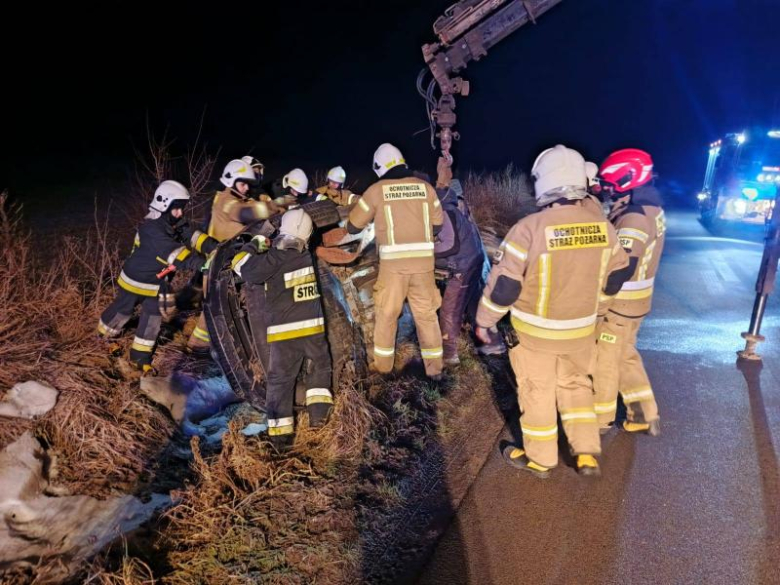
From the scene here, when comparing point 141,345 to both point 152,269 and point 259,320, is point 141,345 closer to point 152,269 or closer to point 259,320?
point 152,269

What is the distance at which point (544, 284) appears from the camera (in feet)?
10.0

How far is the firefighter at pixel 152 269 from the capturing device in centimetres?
430

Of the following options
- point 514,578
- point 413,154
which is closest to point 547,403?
point 514,578

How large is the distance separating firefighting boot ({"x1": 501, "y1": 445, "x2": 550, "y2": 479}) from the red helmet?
76.4 inches

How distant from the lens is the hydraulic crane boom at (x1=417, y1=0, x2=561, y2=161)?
5.67m

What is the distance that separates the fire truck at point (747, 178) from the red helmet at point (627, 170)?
1088 cm

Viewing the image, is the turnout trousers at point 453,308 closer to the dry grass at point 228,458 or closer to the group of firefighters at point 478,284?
the group of firefighters at point 478,284

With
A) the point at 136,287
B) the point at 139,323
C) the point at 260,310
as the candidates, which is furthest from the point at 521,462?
the point at 136,287

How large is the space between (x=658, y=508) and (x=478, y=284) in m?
2.55

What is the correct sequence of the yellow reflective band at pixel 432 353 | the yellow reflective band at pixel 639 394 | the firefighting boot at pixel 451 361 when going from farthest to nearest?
the firefighting boot at pixel 451 361, the yellow reflective band at pixel 432 353, the yellow reflective band at pixel 639 394

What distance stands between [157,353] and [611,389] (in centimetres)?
369

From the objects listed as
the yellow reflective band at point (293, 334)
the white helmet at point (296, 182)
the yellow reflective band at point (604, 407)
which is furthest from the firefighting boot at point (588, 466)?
the white helmet at point (296, 182)

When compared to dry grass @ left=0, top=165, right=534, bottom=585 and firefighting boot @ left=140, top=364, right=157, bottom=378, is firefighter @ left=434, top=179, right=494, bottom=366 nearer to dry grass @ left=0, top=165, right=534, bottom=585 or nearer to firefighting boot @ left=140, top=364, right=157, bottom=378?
dry grass @ left=0, top=165, right=534, bottom=585

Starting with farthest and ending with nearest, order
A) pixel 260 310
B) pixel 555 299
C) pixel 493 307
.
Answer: pixel 260 310, pixel 493 307, pixel 555 299
